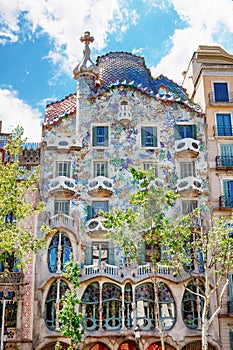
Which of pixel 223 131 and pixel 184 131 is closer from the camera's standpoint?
pixel 223 131

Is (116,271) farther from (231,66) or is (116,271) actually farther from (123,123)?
(231,66)

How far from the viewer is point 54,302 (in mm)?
28469

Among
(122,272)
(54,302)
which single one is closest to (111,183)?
(122,272)

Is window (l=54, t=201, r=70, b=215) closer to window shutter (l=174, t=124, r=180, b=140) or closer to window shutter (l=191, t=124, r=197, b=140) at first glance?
window shutter (l=174, t=124, r=180, b=140)

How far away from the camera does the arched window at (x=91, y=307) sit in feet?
92.1

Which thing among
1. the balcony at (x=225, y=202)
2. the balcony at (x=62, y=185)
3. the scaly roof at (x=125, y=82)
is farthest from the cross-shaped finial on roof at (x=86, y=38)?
the balcony at (x=225, y=202)

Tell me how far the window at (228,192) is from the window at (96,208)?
779 centimetres

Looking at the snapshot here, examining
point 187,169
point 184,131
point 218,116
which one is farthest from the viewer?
point 218,116

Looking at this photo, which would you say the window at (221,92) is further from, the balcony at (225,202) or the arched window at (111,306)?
the arched window at (111,306)

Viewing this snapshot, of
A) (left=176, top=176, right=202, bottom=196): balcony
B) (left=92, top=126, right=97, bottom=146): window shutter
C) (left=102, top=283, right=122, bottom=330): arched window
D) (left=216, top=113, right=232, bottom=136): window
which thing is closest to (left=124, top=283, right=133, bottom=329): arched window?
(left=102, top=283, right=122, bottom=330): arched window

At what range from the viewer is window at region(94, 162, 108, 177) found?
3238cm

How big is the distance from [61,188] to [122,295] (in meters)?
7.74

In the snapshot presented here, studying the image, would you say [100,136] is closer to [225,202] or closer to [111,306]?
[225,202]

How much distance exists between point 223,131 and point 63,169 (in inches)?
445
